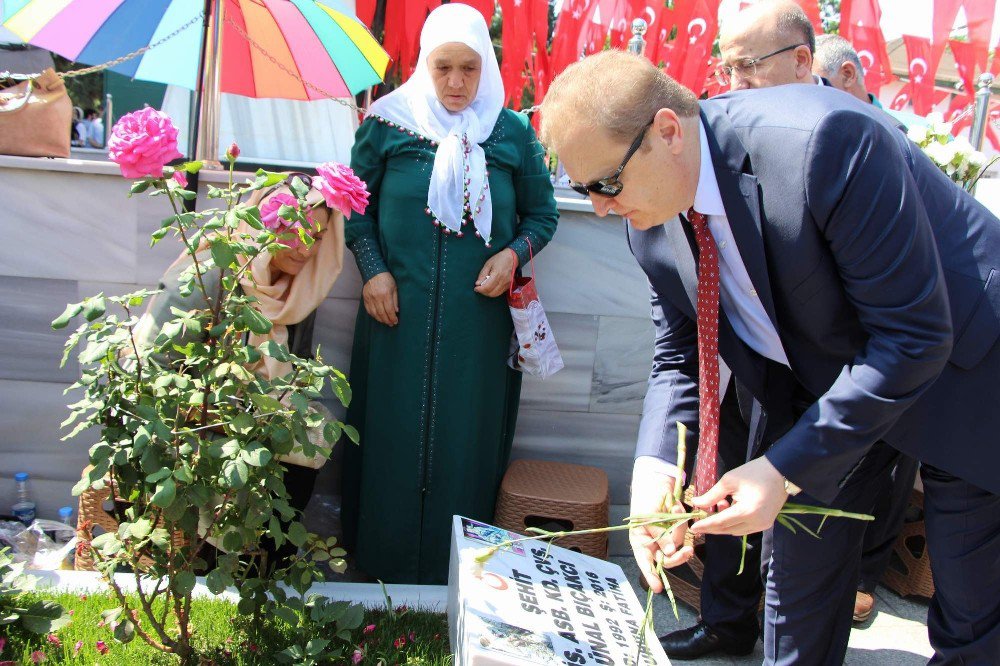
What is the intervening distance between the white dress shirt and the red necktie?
0.10ft

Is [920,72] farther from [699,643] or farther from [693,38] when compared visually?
[699,643]

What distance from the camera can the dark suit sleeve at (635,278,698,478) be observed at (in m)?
1.91

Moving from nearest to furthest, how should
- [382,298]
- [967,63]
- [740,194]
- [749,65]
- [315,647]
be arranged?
[740,194], [315,647], [382,298], [749,65], [967,63]

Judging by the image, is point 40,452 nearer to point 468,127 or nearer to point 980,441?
point 468,127

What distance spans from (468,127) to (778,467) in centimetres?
191

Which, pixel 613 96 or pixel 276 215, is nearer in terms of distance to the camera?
pixel 613 96

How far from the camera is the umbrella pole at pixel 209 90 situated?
129 inches

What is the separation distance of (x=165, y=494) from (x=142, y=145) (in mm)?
756

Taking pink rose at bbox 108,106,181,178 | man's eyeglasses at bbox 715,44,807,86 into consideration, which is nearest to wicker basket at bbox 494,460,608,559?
man's eyeglasses at bbox 715,44,807,86

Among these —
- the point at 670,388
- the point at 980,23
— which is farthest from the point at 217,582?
the point at 980,23

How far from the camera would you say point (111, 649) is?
224 cm

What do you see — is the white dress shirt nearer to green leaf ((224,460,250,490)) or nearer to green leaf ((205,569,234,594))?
green leaf ((224,460,250,490))

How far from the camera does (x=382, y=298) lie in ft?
9.62

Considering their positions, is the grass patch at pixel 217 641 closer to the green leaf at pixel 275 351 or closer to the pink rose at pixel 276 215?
the green leaf at pixel 275 351
